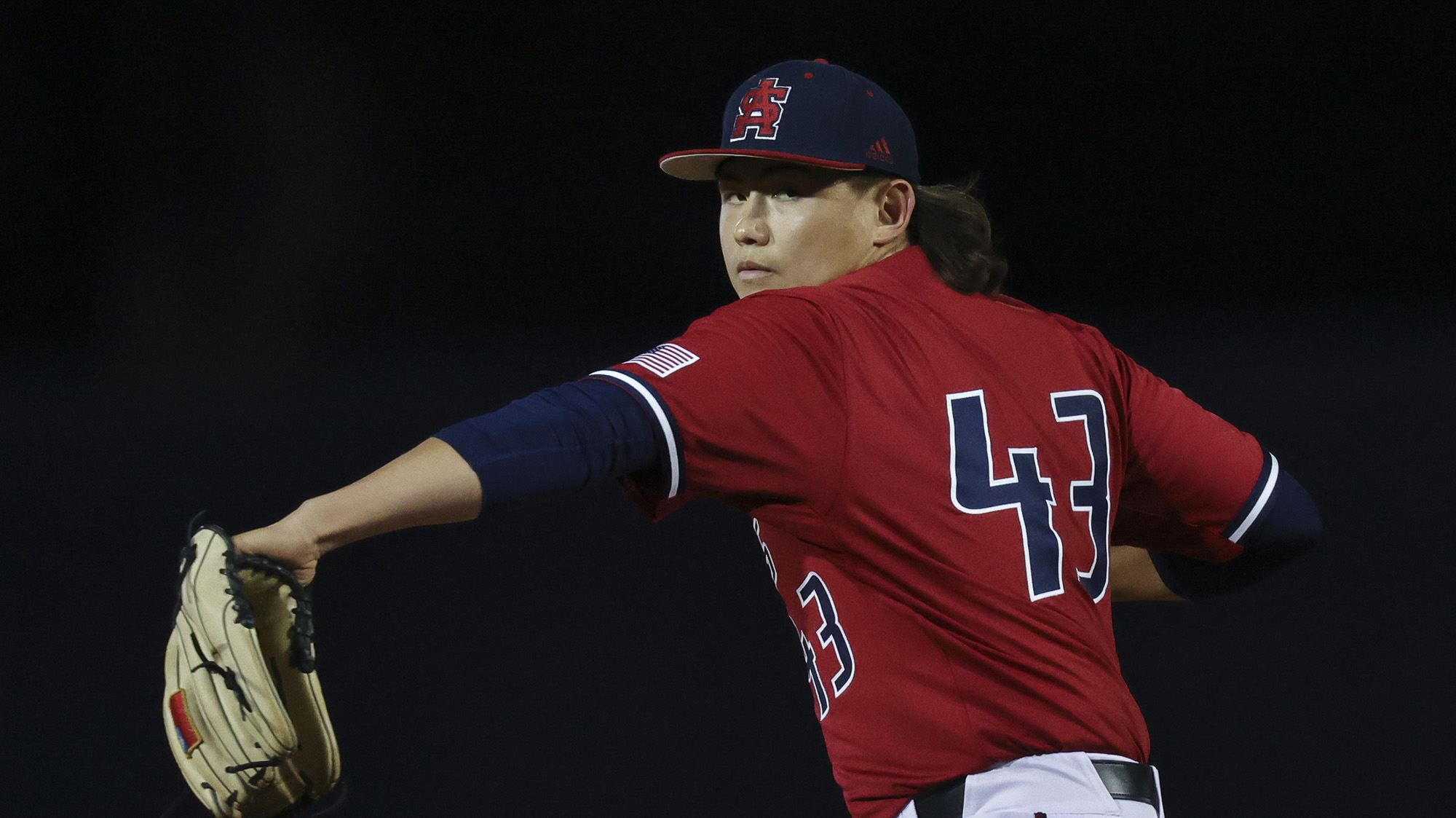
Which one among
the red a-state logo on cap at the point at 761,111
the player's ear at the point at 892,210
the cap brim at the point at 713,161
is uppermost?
the red a-state logo on cap at the point at 761,111

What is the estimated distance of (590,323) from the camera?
289 centimetres

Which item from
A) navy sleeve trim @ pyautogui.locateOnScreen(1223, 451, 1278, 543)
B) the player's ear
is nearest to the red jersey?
the player's ear

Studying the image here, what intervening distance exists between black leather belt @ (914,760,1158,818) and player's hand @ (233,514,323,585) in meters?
0.57

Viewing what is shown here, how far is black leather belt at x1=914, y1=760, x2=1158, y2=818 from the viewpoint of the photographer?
1.15 m

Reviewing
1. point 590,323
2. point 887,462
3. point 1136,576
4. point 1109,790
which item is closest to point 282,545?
point 887,462

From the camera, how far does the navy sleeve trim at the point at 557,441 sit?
95 centimetres

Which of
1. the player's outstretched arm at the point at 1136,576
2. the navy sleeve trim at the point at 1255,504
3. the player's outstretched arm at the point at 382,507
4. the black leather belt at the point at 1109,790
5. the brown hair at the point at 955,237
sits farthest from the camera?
the player's outstretched arm at the point at 1136,576

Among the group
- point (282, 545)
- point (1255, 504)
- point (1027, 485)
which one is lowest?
point (1255, 504)

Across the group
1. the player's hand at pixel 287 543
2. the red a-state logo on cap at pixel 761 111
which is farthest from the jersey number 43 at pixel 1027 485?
the player's hand at pixel 287 543

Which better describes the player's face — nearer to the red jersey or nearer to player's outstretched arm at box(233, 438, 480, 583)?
the red jersey

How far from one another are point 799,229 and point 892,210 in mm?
119

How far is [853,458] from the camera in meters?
1.12

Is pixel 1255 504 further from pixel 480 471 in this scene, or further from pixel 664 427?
pixel 480 471

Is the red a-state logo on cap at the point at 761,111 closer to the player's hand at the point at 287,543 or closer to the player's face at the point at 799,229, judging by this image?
the player's face at the point at 799,229
